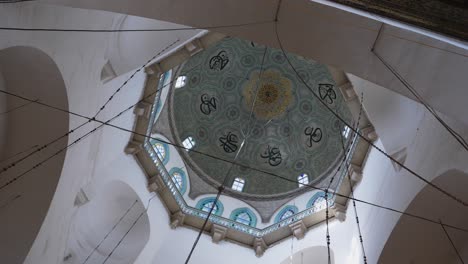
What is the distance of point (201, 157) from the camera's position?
599 inches

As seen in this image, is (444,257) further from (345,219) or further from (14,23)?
(14,23)

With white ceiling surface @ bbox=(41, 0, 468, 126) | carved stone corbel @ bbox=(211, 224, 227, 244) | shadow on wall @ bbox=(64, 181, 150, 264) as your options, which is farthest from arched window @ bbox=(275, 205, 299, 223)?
white ceiling surface @ bbox=(41, 0, 468, 126)

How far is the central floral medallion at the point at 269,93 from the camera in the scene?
53.0 feet

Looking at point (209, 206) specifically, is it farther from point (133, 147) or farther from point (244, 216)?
point (133, 147)

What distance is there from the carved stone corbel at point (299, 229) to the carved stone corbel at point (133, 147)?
5177 mm

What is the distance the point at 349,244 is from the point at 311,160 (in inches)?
220

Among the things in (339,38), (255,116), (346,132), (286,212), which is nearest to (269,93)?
Result: (255,116)

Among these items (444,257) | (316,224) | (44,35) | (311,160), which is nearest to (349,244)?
(316,224)

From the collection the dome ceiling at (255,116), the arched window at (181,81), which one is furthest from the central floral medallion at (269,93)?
the arched window at (181,81)

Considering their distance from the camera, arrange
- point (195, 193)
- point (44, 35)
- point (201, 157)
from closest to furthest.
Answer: point (44, 35) < point (195, 193) < point (201, 157)

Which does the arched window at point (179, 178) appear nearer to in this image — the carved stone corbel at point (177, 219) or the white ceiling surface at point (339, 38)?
the carved stone corbel at point (177, 219)

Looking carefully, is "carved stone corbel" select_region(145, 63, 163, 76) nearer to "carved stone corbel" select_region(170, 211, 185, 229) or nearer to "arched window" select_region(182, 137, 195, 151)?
"carved stone corbel" select_region(170, 211, 185, 229)

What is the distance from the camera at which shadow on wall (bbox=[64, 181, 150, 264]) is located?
1055 cm

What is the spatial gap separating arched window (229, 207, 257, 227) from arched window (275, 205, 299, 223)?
2.81ft
